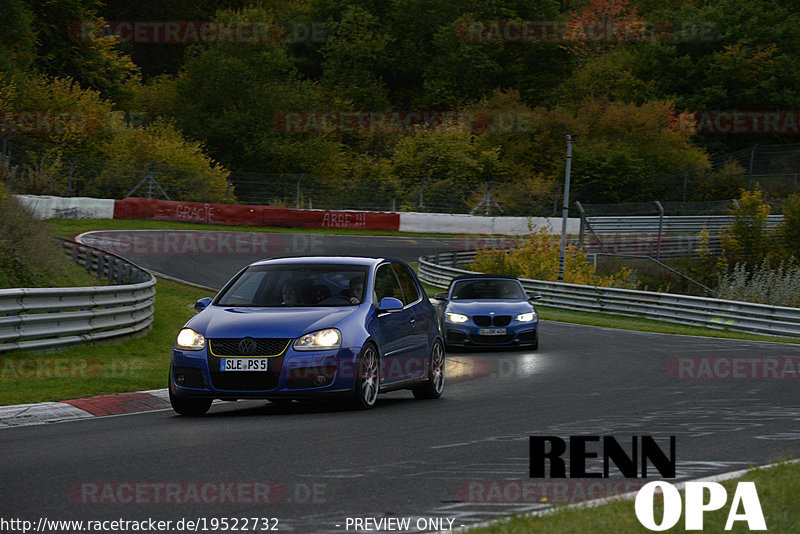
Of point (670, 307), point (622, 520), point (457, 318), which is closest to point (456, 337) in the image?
point (457, 318)

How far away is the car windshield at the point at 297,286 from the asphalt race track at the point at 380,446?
115cm

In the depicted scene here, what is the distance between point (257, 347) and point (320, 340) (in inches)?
24.5

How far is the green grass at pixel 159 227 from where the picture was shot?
4038 cm

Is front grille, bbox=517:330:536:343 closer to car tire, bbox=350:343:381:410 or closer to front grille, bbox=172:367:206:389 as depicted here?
car tire, bbox=350:343:381:410

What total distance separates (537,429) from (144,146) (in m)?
49.8

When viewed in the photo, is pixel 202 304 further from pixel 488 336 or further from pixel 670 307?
pixel 670 307

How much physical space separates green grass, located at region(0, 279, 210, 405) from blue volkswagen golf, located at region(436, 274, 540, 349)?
533 cm

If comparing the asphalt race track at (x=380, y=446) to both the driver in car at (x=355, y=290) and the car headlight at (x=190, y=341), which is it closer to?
the car headlight at (x=190, y=341)

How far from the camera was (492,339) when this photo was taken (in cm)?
2106

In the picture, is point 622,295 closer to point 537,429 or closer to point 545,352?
point 545,352

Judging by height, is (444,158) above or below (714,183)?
above

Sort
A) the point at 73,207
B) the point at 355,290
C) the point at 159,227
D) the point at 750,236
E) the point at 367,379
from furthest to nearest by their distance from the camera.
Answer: the point at 750,236
the point at 159,227
the point at 73,207
the point at 355,290
the point at 367,379

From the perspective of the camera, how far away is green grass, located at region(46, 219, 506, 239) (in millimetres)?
40375

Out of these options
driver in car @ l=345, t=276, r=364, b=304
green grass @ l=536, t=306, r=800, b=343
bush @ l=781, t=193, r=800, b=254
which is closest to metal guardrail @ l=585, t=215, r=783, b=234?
bush @ l=781, t=193, r=800, b=254
